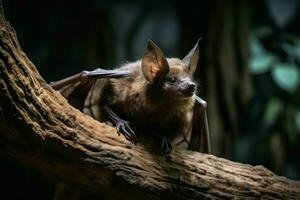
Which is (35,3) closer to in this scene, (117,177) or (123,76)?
(123,76)

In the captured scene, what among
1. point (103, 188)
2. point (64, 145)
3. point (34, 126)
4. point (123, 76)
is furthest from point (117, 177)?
point (123, 76)

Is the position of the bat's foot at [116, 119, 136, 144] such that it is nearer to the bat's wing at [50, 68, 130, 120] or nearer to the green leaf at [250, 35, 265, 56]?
the bat's wing at [50, 68, 130, 120]

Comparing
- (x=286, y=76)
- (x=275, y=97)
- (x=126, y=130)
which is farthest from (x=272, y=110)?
(x=126, y=130)

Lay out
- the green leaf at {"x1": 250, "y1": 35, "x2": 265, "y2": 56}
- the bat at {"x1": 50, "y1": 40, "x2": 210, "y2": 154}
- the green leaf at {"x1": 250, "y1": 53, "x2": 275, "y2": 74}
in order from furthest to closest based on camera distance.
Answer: the green leaf at {"x1": 250, "y1": 35, "x2": 265, "y2": 56} < the green leaf at {"x1": 250, "y1": 53, "x2": 275, "y2": 74} < the bat at {"x1": 50, "y1": 40, "x2": 210, "y2": 154}

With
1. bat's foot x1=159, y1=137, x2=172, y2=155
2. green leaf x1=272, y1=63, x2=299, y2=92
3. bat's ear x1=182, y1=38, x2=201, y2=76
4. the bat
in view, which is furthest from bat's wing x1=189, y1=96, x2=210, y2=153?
green leaf x1=272, y1=63, x2=299, y2=92

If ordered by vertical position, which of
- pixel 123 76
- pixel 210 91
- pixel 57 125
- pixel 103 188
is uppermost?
pixel 210 91

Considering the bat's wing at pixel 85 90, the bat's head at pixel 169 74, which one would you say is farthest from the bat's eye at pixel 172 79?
the bat's wing at pixel 85 90

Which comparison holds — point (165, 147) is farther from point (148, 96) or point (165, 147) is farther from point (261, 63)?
point (261, 63)
